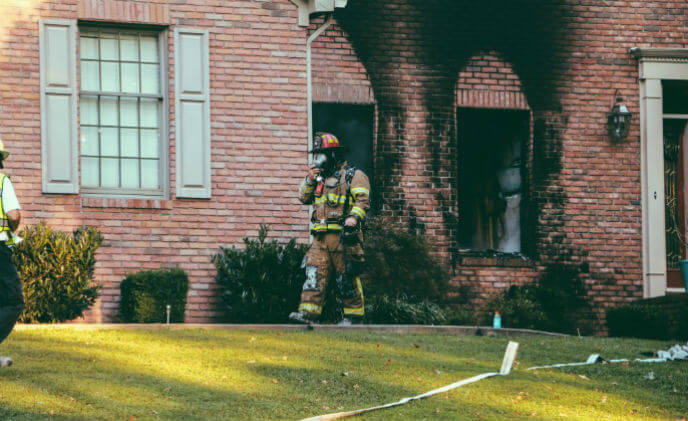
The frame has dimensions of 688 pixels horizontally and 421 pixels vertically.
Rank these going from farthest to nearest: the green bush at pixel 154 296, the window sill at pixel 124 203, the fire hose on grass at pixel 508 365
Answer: the window sill at pixel 124 203 → the green bush at pixel 154 296 → the fire hose on grass at pixel 508 365

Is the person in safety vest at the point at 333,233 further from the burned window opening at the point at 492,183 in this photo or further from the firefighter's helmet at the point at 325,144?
the burned window opening at the point at 492,183

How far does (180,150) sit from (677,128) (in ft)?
25.9

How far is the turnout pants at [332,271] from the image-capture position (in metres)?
11.9

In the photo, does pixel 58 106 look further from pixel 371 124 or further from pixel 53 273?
pixel 371 124

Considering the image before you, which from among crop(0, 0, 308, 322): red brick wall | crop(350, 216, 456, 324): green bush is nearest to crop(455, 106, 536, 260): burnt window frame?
crop(350, 216, 456, 324): green bush

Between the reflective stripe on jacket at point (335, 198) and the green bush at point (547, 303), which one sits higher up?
the reflective stripe on jacket at point (335, 198)

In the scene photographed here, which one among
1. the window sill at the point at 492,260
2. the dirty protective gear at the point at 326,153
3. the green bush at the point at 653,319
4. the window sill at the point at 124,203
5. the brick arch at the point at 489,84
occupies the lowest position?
the green bush at the point at 653,319

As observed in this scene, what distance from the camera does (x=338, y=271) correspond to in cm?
1204

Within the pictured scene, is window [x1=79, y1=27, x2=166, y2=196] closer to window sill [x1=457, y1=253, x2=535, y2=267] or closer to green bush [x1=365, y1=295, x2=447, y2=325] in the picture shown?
green bush [x1=365, y1=295, x2=447, y2=325]

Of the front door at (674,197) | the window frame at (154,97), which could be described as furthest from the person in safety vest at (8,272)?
the front door at (674,197)

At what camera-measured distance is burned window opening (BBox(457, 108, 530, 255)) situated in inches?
642

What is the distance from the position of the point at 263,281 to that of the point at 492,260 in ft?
13.7

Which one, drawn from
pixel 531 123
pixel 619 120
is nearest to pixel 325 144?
pixel 531 123

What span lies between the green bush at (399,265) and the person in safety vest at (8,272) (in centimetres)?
670
